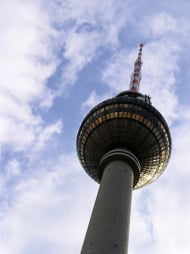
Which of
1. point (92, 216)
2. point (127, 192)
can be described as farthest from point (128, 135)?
point (92, 216)

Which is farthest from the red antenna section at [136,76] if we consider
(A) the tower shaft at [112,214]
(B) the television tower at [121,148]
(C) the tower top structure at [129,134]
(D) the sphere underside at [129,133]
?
(A) the tower shaft at [112,214]

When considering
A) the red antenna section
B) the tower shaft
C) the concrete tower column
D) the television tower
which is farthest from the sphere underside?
the red antenna section

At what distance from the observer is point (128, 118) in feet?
143

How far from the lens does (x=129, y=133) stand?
142 ft

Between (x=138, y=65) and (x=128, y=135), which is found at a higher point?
(x=138, y=65)

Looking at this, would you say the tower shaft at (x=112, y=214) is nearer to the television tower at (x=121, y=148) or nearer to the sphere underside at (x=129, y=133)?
the television tower at (x=121, y=148)

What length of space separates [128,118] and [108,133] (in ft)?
11.6

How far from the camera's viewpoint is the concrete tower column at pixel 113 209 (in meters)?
32.2

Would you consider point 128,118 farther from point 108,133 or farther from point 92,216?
point 92,216

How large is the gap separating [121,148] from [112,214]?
10613mm

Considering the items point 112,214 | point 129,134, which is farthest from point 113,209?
point 129,134

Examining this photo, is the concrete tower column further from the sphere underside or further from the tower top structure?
the sphere underside

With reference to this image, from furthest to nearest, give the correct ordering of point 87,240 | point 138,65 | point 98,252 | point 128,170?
point 138,65, point 128,170, point 87,240, point 98,252

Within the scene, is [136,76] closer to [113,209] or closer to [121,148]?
[121,148]
